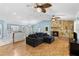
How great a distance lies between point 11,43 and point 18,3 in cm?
76

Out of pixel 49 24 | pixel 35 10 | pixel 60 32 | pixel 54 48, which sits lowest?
pixel 54 48

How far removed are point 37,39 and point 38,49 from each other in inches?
7.6

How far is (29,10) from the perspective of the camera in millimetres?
2223

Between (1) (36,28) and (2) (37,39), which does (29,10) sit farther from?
(2) (37,39)

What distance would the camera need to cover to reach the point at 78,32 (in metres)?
2.27

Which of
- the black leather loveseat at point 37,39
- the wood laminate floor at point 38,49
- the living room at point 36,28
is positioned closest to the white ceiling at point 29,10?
the living room at point 36,28

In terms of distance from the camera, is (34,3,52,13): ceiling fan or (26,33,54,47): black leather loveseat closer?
(34,3,52,13): ceiling fan

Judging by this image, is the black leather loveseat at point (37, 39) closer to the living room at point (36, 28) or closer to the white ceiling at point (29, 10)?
the living room at point (36, 28)

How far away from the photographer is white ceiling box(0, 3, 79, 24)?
2201 millimetres

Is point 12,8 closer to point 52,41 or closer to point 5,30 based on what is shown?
point 5,30

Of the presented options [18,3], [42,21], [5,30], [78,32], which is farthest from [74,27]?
[5,30]

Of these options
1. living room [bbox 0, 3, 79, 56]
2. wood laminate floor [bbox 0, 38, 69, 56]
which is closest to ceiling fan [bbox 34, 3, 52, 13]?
living room [bbox 0, 3, 79, 56]

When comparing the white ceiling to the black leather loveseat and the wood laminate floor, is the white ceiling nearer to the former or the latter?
the black leather loveseat

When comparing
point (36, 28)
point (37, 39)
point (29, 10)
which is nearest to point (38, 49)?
point (37, 39)
